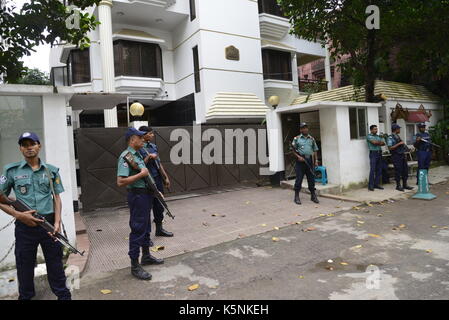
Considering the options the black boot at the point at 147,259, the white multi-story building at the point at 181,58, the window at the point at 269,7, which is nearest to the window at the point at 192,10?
the white multi-story building at the point at 181,58

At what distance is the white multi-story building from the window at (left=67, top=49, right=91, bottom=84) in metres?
0.04

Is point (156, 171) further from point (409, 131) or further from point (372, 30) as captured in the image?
point (409, 131)

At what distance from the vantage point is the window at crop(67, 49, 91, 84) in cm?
1388

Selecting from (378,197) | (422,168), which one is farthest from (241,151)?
(422,168)

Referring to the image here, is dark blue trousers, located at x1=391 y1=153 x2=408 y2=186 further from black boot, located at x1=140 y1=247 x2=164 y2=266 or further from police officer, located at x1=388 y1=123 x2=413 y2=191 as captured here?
black boot, located at x1=140 y1=247 x2=164 y2=266

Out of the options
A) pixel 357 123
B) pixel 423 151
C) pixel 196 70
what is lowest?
pixel 423 151

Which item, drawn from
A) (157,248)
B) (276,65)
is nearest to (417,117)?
(276,65)

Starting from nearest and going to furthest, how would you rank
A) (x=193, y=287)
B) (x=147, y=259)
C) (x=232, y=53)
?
(x=193, y=287) < (x=147, y=259) < (x=232, y=53)

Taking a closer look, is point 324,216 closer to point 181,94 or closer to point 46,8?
point 46,8

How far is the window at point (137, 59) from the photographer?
44.5 feet

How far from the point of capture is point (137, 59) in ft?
45.8

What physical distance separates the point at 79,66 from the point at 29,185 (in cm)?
1262

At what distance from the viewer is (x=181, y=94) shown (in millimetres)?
14555

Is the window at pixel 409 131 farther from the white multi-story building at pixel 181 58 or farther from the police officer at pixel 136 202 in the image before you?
the police officer at pixel 136 202
